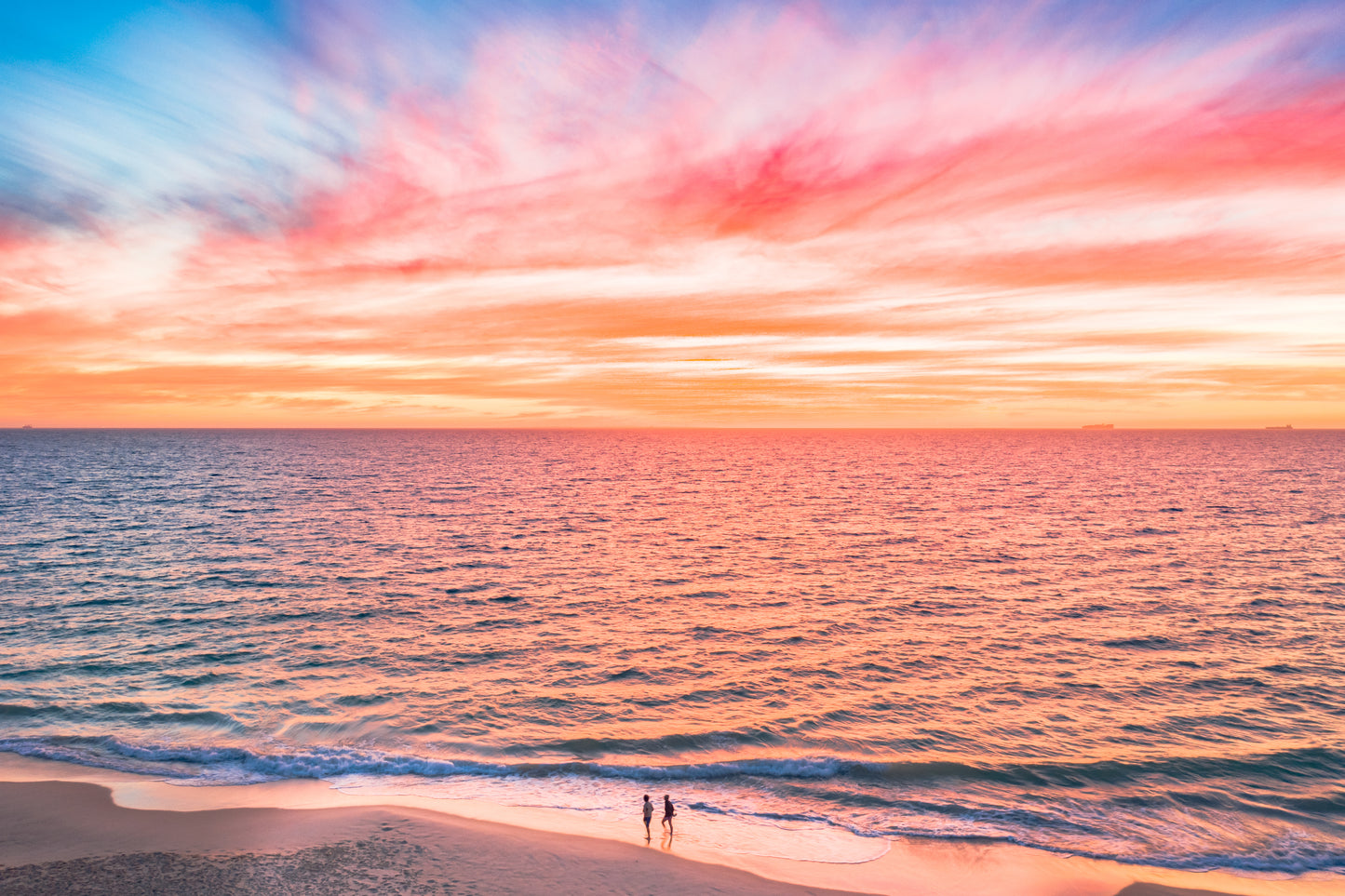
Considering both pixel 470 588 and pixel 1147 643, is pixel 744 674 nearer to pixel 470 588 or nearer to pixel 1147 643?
pixel 1147 643

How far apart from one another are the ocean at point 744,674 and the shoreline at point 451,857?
3.50 feet

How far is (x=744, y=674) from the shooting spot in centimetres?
3244

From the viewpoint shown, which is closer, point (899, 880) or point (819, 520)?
point (899, 880)

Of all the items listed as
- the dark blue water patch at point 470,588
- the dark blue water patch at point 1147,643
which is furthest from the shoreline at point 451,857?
the dark blue water patch at point 470,588

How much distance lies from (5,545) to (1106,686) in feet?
263

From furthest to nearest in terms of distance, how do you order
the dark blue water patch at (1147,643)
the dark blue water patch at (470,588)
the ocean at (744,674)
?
the dark blue water patch at (470,588) < the dark blue water patch at (1147,643) < the ocean at (744,674)

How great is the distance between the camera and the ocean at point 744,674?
889 inches

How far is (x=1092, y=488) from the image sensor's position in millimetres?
112625

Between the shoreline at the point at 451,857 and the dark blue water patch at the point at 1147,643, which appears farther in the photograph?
the dark blue water patch at the point at 1147,643

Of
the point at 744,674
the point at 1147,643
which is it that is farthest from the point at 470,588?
the point at 1147,643

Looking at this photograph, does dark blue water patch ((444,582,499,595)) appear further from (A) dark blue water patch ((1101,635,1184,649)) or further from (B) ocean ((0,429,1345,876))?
(A) dark blue water patch ((1101,635,1184,649))

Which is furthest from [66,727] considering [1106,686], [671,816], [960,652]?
[1106,686]

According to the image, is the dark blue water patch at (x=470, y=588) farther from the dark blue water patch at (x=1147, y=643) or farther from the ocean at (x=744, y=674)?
the dark blue water patch at (x=1147, y=643)

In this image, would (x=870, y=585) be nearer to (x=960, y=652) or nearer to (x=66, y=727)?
(x=960, y=652)
